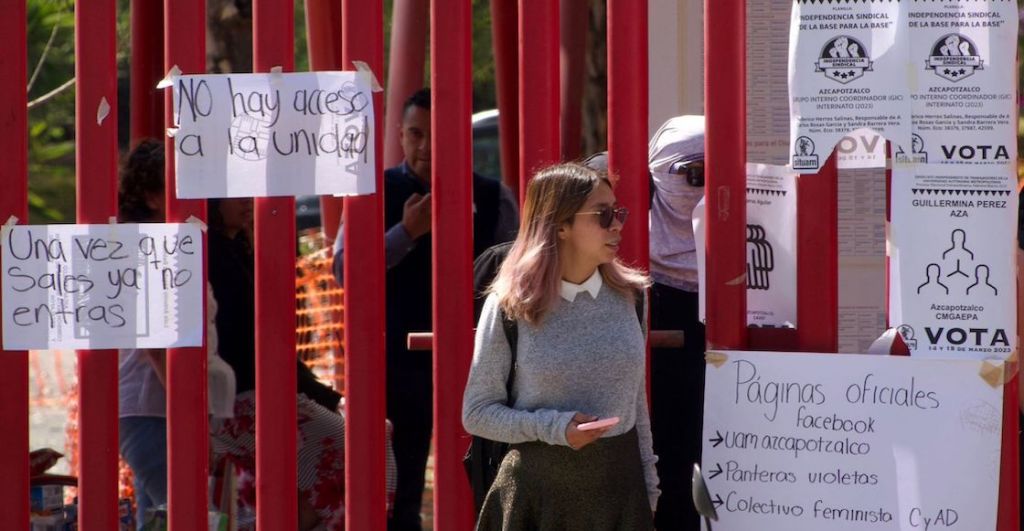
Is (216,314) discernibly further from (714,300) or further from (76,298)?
(714,300)

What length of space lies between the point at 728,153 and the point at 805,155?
188 mm

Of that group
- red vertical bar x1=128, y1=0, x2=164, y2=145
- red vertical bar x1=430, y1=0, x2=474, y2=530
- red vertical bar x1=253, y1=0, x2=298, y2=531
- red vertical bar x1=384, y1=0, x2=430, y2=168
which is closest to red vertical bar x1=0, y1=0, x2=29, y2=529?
red vertical bar x1=253, y1=0, x2=298, y2=531

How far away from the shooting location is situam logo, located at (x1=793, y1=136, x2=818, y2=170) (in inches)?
128

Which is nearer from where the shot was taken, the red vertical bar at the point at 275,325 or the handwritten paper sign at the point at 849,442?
the handwritten paper sign at the point at 849,442

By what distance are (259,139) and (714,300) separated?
122 centimetres

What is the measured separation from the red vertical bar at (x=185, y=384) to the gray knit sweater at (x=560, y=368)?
835mm

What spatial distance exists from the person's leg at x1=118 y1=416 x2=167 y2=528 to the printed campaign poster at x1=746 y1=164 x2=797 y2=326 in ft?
6.42

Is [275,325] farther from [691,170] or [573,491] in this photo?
[691,170]

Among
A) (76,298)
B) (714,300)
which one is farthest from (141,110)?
(714,300)

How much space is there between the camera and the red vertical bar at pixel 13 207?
360 centimetres

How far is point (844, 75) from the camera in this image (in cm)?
324

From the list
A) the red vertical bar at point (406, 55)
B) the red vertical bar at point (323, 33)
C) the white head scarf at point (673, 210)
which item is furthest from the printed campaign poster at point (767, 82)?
the red vertical bar at point (323, 33)

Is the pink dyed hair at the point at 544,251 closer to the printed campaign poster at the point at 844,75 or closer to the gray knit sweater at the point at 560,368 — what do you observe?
the gray knit sweater at the point at 560,368

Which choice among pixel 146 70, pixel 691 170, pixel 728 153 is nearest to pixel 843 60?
pixel 728 153
